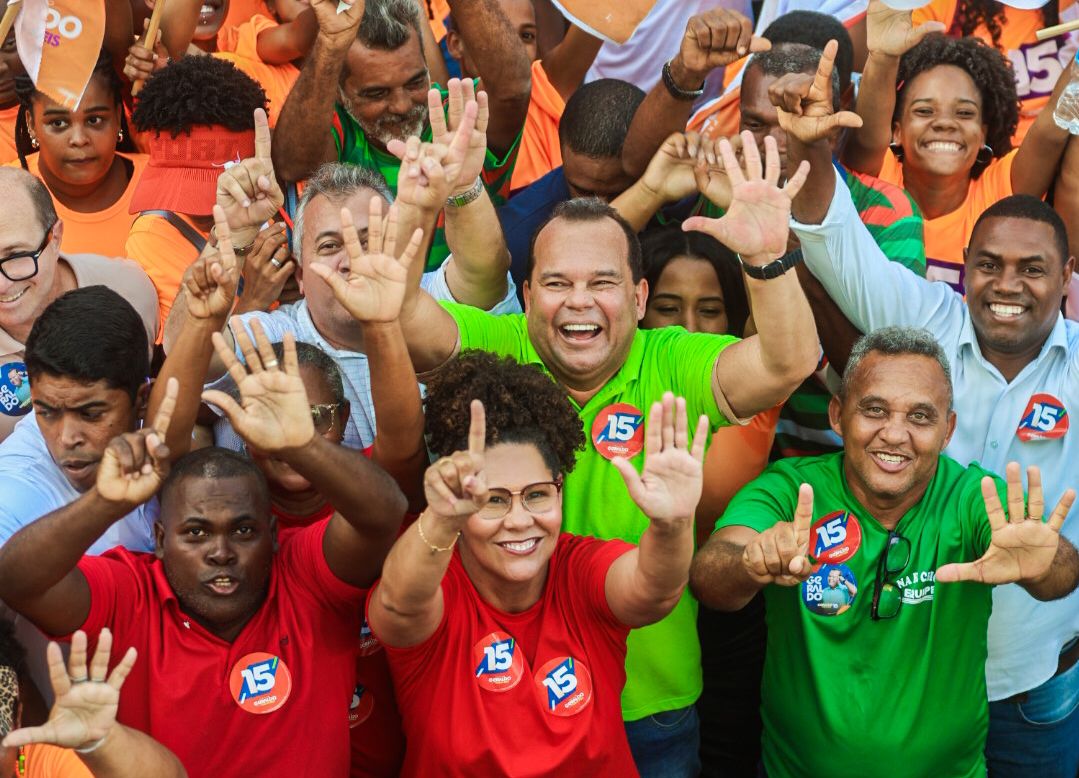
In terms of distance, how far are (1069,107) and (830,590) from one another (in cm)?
179

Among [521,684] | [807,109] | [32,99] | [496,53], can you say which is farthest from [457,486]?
[32,99]

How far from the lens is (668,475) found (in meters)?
3.16

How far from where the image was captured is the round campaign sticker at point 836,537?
12.7ft

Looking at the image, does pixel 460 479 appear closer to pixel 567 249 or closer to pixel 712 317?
pixel 567 249

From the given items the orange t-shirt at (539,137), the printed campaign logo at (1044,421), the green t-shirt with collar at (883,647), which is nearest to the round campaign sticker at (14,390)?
the orange t-shirt at (539,137)

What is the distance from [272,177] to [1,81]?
203 centimetres

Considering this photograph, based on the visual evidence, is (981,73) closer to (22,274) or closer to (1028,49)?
(1028,49)

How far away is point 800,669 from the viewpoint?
3.88 metres

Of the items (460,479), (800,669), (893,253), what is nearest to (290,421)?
(460,479)

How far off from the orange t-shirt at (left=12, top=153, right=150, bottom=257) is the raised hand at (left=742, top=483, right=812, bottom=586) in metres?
2.70

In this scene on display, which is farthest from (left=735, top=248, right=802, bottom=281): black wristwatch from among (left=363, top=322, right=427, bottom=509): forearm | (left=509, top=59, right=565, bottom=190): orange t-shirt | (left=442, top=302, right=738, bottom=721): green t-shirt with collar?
(left=509, top=59, right=565, bottom=190): orange t-shirt

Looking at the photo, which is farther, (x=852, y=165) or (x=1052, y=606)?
(x=852, y=165)

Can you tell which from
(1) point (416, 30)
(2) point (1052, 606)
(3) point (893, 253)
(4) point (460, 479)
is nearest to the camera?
(4) point (460, 479)

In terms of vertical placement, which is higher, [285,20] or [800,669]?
[285,20]
